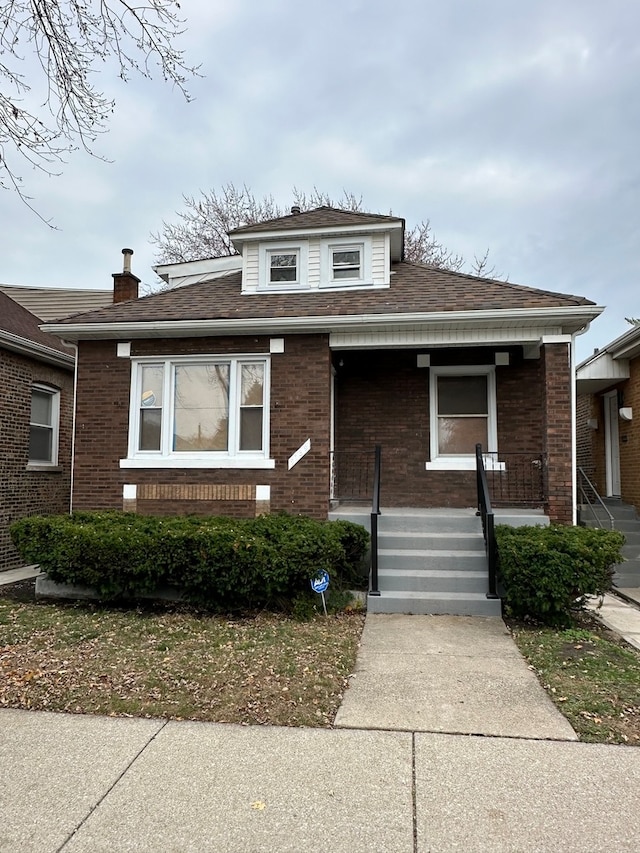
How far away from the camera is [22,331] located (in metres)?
10.4

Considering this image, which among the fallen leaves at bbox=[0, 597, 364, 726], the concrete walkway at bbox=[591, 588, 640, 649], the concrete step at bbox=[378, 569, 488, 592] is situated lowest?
the concrete walkway at bbox=[591, 588, 640, 649]

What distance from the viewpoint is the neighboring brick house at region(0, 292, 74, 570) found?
9469 mm

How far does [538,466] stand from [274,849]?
7110 millimetres

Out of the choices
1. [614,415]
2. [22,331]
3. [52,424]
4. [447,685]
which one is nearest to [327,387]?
[447,685]

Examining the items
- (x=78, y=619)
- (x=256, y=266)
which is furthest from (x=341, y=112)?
(x=78, y=619)

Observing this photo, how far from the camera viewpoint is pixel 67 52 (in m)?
4.99

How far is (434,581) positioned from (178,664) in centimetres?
323

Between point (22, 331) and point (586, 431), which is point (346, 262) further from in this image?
point (586, 431)

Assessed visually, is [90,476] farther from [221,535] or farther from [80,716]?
[80,716]

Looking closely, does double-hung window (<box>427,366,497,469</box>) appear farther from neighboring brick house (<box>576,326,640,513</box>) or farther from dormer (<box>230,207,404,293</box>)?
neighboring brick house (<box>576,326,640,513</box>)

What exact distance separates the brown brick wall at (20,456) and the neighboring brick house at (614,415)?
33.3ft

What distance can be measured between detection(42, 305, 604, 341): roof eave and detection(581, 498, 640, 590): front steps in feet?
11.9

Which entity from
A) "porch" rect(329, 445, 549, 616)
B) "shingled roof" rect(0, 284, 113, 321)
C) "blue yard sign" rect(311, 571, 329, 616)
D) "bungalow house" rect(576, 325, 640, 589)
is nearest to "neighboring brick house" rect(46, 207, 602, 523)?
"porch" rect(329, 445, 549, 616)

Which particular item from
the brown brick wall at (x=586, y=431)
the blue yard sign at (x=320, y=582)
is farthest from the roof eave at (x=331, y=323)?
the brown brick wall at (x=586, y=431)
